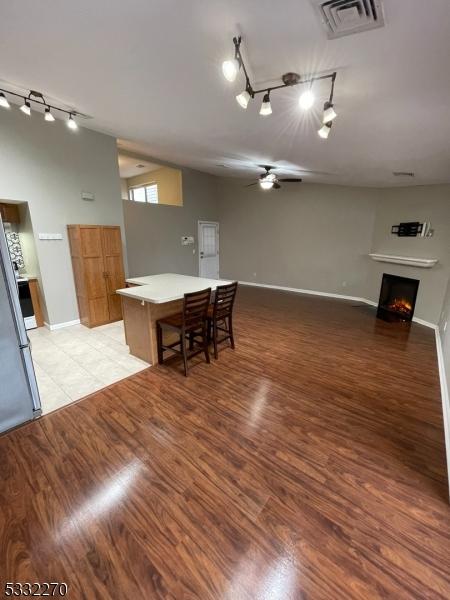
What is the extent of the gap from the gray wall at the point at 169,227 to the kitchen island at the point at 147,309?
2.85m

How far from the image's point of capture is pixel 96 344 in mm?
3766

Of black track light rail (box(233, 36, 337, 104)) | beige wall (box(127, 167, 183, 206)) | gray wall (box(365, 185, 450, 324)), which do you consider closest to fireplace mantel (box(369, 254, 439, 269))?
gray wall (box(365, 185, 450, 324))

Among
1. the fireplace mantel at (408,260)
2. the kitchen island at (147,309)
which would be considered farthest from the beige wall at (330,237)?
the kitchen island at (147,309)

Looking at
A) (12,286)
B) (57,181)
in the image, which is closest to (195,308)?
(12,286)

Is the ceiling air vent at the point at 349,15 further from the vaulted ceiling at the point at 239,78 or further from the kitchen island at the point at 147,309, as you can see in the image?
the kitchen island at the point at 147,309

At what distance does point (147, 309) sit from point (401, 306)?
5191mm

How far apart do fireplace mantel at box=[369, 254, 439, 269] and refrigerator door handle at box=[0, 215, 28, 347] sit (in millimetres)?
6026

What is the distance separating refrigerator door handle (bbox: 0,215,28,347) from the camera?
192 cm

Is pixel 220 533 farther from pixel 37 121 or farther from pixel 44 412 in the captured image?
pixel 37 121

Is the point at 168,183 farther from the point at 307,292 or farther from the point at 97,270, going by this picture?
the point at 307,292

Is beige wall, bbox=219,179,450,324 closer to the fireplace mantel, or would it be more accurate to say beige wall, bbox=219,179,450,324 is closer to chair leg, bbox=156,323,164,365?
the fireplace mantel

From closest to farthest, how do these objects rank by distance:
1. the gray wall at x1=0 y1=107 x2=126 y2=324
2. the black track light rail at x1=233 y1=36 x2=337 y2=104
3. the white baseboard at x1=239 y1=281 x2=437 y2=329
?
the black track light rail at x1=233 y1=36 x2=337 y2=104
the gray wall at x1=0 y1=107 x2=126 y2=324
the white baseboard at x1=239 y1=281 x2=437 y2=329

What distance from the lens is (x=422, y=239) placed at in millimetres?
4883

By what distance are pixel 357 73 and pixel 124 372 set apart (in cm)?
347
